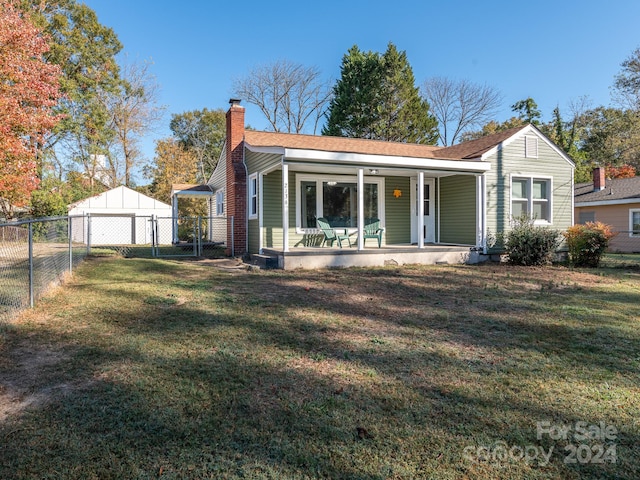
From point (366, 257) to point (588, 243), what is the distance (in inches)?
243

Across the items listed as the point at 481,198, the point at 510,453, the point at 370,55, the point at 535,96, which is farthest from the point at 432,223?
the point at 535,96

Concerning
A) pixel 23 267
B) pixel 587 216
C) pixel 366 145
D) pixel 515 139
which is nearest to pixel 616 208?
pixel 587 216

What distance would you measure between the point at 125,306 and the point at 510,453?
A: 16.6 feet

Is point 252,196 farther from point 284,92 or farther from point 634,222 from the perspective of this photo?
point 284,92

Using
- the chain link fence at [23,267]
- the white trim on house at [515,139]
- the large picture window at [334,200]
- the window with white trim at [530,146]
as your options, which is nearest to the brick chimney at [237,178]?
the large picture window at [334,200]

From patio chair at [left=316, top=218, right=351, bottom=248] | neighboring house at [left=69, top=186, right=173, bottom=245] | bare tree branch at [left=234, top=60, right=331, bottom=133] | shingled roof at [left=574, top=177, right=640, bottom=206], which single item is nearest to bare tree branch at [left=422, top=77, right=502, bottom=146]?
bare tree branch at [left=234, top=60, right=331, bottom=133]

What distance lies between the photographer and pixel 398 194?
13.1 metres

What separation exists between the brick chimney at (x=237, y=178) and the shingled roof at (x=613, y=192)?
17.0 metres

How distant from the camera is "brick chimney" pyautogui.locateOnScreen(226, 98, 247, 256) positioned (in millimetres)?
12556

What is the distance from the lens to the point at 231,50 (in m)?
29.3

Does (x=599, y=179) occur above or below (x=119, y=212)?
above

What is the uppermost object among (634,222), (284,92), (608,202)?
(284,92)

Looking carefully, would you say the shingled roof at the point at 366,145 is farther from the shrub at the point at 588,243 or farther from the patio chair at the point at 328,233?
the shrub at the point at 588,243

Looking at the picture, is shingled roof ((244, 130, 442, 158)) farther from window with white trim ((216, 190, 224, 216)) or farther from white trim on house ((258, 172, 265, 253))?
window with white trim ((216, 190, 224, 216))
